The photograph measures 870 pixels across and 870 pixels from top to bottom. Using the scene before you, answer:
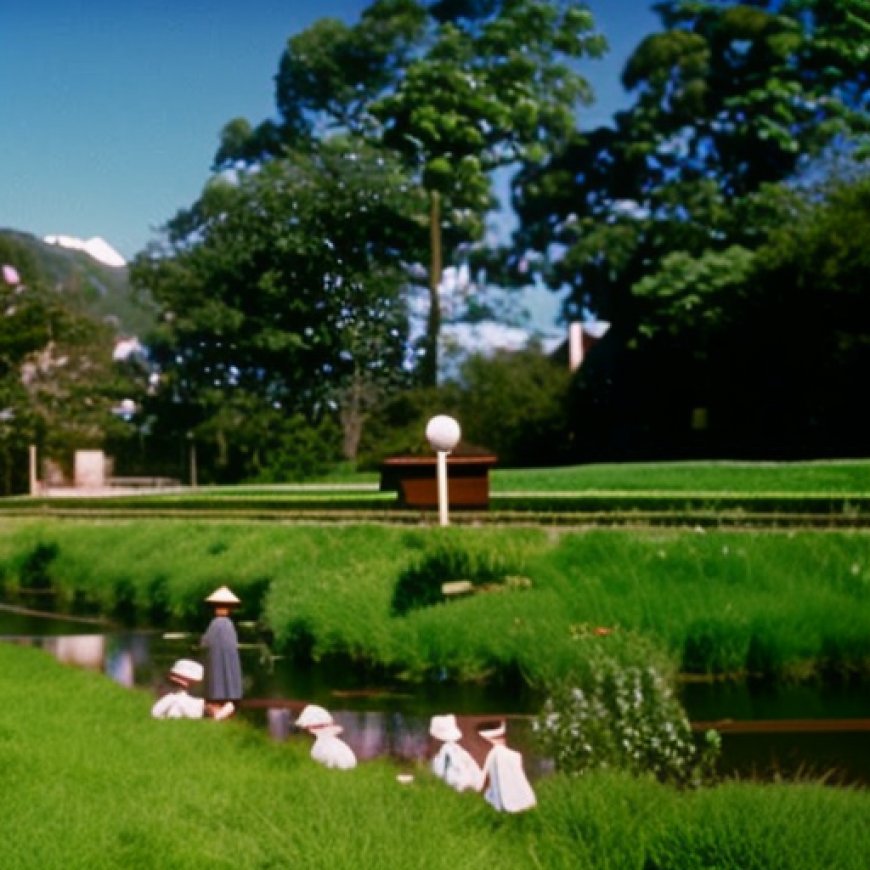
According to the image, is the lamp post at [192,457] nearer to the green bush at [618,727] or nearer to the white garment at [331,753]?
the white garment at [331,753]

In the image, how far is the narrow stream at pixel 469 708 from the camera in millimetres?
13484

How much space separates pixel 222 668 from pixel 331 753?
3.54 metres

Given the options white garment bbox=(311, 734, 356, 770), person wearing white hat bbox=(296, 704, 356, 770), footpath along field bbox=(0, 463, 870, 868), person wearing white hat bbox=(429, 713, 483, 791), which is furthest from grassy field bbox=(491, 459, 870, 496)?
person wearing white hat bbox=(429, 713, 483, 791)

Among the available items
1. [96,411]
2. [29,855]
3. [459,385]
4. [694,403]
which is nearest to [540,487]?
[694,403]

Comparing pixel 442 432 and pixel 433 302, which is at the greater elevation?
pixel 433 302

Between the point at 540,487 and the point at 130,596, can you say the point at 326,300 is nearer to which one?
the point at 540,487

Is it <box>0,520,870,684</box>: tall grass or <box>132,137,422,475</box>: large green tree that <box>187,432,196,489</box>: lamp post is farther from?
<box>0,520,870,684</box>: tall grass

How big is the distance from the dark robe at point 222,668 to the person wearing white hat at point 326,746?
288cm

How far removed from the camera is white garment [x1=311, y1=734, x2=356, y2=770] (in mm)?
11531

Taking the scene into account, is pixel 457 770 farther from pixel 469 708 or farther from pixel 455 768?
pixel 469 708

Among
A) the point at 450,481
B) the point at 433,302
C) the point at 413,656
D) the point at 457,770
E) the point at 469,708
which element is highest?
the point at 433,302

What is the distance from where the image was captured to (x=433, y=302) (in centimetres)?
5550

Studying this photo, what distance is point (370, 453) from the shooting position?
52.3 meters

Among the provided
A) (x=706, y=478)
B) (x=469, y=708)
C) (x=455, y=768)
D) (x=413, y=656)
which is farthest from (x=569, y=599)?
(x=706, y=478)
